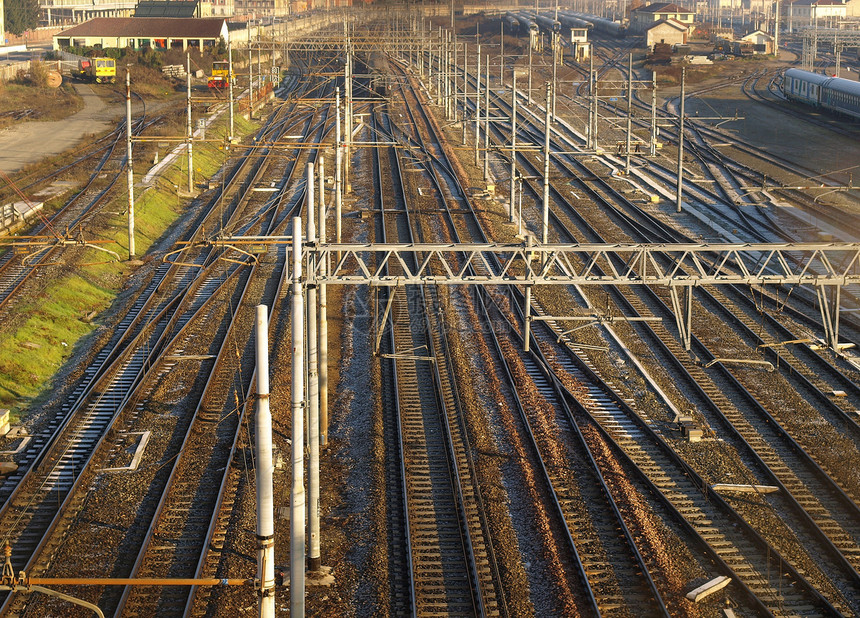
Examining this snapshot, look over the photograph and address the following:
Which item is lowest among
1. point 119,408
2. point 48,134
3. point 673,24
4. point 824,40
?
point 119,408

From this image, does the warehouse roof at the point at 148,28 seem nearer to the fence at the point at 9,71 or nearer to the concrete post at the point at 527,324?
the fence at the point at 9,71

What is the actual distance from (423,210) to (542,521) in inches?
746

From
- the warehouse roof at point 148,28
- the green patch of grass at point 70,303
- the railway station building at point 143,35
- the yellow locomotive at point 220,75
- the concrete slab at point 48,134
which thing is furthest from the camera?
the warehouse roof at point 148,28

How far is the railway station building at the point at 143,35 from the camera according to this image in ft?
225

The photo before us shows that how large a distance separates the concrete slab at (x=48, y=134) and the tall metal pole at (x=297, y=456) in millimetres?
25807

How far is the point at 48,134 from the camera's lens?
1619 inches

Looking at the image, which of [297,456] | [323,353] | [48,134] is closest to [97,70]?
[48,134]

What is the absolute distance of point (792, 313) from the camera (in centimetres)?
2142

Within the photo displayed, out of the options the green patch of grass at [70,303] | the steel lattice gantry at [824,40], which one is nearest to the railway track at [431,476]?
the green patch of grass at [70,303]

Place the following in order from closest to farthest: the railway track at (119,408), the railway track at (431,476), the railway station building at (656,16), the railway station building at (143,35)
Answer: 1. the railway track at (431,476)
2. the railway track at (119,408)
3. the railway station building at (143,35)
4. the railway station building at (656,16)

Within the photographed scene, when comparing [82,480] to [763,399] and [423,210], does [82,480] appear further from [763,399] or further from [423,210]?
[423,210]

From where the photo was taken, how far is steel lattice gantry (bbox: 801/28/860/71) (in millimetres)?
63331

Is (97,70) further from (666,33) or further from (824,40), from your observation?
(666,33)

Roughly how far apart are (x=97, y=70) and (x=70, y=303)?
39791 mm
